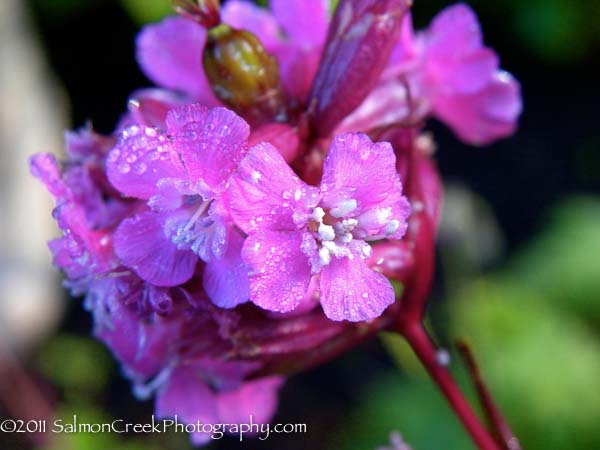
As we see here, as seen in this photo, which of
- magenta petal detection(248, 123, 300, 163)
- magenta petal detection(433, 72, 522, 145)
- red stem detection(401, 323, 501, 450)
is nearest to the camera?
magenta petal detection(248, 123, 300, 163)

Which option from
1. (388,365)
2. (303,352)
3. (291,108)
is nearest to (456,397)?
(303,352)

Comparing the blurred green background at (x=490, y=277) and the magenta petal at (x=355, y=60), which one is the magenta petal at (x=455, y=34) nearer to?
the magenta petal at (x=355, y=60)

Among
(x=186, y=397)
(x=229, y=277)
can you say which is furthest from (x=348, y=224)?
(x=186, y=397)

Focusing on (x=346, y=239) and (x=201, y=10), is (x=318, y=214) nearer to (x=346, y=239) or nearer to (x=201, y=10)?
(x=346, y=239)

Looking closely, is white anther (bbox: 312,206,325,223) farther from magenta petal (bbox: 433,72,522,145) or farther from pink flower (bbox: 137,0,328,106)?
magenta petal (bbox: 433,72,522,145)

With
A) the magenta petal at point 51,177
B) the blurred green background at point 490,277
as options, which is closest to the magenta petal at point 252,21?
the magenta petal at point 51,177

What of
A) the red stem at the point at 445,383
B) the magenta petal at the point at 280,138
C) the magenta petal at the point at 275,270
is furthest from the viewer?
the red stem at the point at 445,383

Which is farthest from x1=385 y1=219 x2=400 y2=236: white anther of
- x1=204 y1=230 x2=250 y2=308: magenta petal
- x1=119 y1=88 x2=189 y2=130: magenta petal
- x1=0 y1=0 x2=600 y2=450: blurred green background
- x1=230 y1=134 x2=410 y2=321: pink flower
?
x1=0 y1=0 x2=600 y2=450: blurred green background
